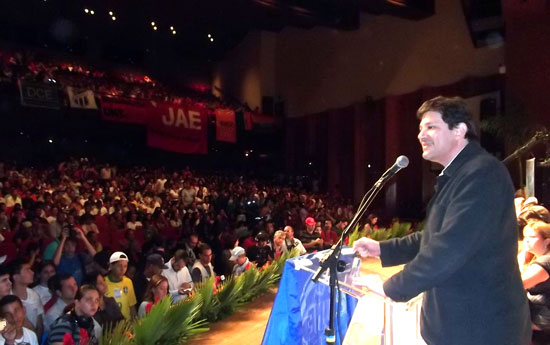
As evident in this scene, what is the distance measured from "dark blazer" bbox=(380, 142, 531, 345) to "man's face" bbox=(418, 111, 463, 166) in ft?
0.32

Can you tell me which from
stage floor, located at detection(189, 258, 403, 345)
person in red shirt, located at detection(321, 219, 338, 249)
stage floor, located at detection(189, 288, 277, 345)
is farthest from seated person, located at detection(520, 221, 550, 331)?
person in red shirt, located at detection(321, 219, 338, 249)

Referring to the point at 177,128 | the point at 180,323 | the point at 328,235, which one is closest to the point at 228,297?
the point at 180,323

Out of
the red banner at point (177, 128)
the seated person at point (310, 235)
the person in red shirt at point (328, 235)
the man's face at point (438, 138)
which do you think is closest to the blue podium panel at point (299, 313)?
the man's face at point (438, 138)

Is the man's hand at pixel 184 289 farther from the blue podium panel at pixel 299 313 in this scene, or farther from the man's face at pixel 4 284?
the blue podium panel at pixel 299 313

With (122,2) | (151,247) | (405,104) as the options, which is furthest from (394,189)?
(122,2)

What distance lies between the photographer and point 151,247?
6535 mm

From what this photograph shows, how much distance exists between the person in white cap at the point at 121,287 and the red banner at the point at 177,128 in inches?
415

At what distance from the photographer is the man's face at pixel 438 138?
1628 millimetres

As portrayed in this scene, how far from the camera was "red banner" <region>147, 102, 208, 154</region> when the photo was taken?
14.9m

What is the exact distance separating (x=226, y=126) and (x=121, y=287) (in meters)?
12.3

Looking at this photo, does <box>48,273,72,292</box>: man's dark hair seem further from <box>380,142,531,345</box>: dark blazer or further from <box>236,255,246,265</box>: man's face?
<box>380,142,531,345</box>: dark blazer

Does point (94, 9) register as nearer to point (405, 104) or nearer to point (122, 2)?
point (122, 2)

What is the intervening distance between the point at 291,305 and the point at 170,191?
10.3 meters

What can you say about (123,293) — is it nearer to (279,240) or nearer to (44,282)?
(44,282)
